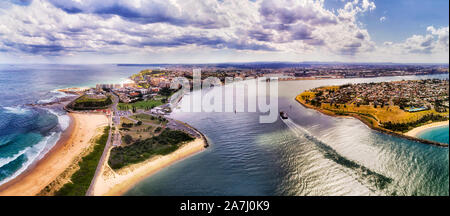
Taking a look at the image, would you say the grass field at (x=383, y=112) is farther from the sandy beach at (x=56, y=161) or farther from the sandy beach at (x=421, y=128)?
the sandy beach at (x=56, y=161)

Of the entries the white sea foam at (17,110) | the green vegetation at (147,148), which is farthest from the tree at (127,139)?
the white sea foam at (17,110)

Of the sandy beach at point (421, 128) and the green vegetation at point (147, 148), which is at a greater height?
the sandy beach at point (421, 128)

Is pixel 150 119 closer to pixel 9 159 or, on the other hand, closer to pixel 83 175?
pixel 83 175

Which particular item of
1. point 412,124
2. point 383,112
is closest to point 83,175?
point 412,124

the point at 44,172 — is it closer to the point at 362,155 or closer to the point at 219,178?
the point at 219,178

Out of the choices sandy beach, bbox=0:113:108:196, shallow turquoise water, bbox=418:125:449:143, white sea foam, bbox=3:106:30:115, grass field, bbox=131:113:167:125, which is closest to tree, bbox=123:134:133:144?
sandy beach, bbox=0:113:108:196

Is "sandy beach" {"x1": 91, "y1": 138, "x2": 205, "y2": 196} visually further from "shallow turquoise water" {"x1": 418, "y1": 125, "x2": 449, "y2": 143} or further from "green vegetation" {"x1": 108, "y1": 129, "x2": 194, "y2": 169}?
Result: "shallow turquoise water" {"x1": 418, "y1": 125, "x2": 449, "y2": 143}
